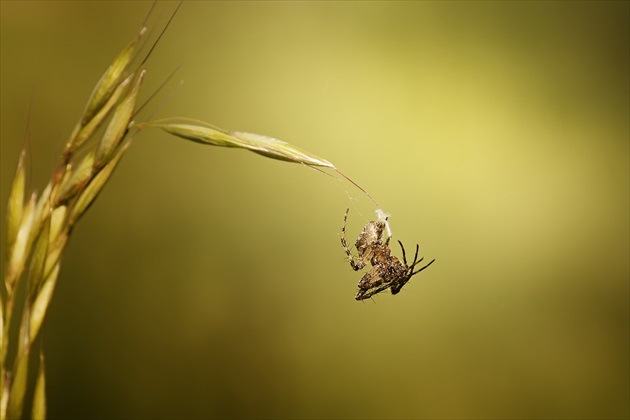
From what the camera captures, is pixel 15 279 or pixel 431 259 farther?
pixel 431 259

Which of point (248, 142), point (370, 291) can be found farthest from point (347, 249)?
point (248, 142)

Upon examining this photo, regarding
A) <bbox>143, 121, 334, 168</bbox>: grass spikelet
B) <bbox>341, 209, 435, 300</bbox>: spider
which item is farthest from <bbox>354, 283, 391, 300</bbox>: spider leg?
<bbox>143, 121, 334, 168</bbox>: grass spikelet

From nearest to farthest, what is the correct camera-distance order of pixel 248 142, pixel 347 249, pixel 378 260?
pixel 248 142, pixel 378 260, pixel 347 249

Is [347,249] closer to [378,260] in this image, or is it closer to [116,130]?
[378,260]

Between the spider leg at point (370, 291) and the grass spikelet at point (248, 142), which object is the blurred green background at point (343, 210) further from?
the grass spikelet at point (248, 142)

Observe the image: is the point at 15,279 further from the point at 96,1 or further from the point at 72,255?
the point at 96,1

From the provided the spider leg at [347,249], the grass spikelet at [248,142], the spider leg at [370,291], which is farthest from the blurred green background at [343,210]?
the grass spikelet at [248,142]

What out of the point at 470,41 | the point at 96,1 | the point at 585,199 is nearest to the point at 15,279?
the point at 96,1

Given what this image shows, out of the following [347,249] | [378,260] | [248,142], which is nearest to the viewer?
[248,142]

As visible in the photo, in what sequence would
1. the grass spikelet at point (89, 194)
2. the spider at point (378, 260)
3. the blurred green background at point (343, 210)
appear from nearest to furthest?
1. the grass spikelet at point (89, 194)
2. the spider at point (378, 260)
3. the blurred green background at point (343, 210)
